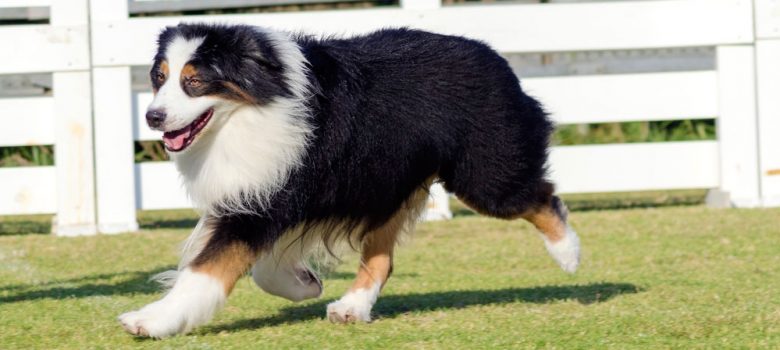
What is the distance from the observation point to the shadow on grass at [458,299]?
584 centimetres

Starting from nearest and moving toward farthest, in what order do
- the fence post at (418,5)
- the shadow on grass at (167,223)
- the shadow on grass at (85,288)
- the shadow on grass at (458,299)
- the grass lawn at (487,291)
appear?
the grass lawn at (487,291) < the shadow on grass at (458,299) < the shadow on grass at (85,288) < the fence post at (418,5) < the shadow on grass at (167,223)

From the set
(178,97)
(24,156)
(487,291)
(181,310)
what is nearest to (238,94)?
(178,97)

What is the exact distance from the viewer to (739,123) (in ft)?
32.6

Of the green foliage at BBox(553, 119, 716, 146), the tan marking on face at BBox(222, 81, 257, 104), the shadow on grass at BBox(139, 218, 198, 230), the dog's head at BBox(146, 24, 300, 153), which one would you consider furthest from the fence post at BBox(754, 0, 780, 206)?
the tan marking on face at BBox(222, 81, 257, 104)

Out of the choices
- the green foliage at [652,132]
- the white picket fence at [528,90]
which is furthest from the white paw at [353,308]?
the green foliage at [652,132]

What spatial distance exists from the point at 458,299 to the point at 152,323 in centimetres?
181

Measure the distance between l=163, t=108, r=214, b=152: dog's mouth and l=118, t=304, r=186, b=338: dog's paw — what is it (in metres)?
0.63

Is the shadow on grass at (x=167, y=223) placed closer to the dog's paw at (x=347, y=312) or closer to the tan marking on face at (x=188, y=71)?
the dog's paw at (x=347, y=312)

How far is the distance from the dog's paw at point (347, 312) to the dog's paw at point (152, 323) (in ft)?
2.63

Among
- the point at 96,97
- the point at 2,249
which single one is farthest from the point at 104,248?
the point at 96,97

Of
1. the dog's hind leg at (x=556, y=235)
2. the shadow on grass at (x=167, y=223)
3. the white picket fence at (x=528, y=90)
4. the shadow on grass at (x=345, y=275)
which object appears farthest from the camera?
the shadow on grass at (x=167, y=223)

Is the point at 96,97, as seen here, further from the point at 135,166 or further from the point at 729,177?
the point at 729,177

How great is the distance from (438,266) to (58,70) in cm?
329

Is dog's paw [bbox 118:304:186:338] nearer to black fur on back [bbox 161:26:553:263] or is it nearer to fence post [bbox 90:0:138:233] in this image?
black fur on back [bbox 161:26:553:263]
